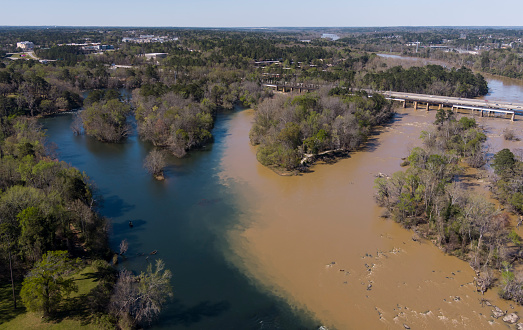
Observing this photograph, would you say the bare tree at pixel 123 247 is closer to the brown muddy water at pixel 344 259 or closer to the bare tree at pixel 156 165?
the brown muddy water at pixel 344 259

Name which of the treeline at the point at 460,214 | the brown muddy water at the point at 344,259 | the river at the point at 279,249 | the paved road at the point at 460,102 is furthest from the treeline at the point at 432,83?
the brown muddy water at the point at 344,259

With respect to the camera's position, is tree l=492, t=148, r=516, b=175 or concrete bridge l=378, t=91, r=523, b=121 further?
concrete bridge l=378, t=91, r=523, b=121

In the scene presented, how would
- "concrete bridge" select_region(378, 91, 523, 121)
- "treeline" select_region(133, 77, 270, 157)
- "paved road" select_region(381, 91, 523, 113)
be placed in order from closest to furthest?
1. "treeline" select_region(133, 77, 270, 157)
2. "concrete bridge" select_region(378, 91, 523, 121)
3. "paved road" select_region(381, 91, 523, 113)

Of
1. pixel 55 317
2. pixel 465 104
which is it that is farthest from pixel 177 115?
pixel 465 104

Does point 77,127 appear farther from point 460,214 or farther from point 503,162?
point 503,162

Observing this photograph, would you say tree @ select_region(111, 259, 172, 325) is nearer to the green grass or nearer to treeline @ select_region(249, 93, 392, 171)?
the green grass

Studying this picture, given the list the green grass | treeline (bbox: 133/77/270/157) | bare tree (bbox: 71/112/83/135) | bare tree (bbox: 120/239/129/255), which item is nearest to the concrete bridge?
treeline (bbox: 133/77/270/157)

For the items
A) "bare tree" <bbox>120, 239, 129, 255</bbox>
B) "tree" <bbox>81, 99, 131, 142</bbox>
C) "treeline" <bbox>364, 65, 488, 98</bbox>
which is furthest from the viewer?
"treeline" <bbox>364, 65, 488, 98</bbox>
